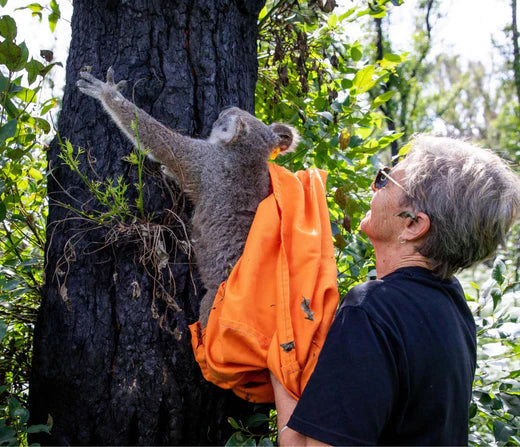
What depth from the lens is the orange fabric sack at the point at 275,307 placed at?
5.43ft

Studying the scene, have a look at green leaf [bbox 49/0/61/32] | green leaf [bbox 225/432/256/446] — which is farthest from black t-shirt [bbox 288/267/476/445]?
green leaf [bbox 49/0/61/32]

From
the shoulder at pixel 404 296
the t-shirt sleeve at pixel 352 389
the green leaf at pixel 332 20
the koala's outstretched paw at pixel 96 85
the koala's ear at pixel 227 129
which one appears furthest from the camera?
the green leaf at pixel 332 20

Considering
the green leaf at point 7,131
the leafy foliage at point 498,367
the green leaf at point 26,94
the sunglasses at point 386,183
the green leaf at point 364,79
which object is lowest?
the leafy foliage at point 498,367

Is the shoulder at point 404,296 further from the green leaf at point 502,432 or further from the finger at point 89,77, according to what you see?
the finger at point 89,77

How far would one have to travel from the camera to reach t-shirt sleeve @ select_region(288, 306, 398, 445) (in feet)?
4.48

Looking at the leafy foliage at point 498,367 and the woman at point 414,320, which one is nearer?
the woman at point 414,320

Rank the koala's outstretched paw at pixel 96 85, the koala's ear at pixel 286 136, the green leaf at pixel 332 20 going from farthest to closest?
1. the koala's ear at pixel 286 136
2. the green leaf at pixel 332 20
3. the koala's outstretched paw at pixel 96 85

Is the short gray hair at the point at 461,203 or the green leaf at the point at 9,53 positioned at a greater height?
the green leaf at the point at 9,53

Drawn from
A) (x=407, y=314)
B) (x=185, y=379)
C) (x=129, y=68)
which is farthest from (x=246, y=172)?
(x=407, y=314)

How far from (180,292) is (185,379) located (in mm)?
379

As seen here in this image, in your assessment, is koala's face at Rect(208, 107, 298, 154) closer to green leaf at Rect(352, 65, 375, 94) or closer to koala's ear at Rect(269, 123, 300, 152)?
koala's ear at Rect(269, 123, 300, 152)

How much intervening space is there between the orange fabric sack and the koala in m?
0.33

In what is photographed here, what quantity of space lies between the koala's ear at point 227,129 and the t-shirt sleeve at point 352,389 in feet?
4.51

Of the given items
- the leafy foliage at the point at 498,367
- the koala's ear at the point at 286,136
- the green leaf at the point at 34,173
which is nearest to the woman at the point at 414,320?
the leafy foliage at the point at 498,367
